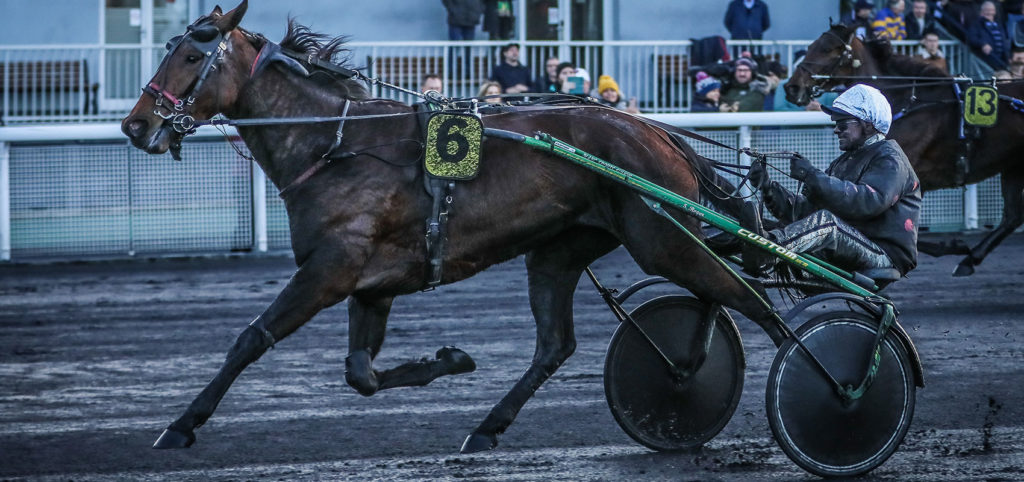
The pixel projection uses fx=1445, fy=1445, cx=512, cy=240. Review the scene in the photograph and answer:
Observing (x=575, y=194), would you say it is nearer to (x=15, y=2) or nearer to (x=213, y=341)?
(x=213, y=341)

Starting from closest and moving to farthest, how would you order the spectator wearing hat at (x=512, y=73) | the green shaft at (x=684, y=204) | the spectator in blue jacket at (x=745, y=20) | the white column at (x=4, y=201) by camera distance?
the green shaft at (x=684, y=204) < the white column at (x=4, y=201) < the spectator wearing hat at (x=512, y=73) < the spectator in blue jacket at (x=745, y=20)

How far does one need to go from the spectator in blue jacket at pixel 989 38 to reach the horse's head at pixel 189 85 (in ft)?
37.9

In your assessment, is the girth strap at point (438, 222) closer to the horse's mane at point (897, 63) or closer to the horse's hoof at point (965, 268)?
the horse's mane at point (897, 63)

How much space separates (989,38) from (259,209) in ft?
26.6

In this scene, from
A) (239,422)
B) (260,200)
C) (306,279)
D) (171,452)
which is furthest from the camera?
(260,200)

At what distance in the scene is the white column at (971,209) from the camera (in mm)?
14148

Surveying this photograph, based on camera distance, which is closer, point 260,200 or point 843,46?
point 843,46

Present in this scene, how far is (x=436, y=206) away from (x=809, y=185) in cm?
150

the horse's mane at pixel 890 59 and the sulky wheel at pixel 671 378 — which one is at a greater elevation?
the horse's mane at pixel 890 59

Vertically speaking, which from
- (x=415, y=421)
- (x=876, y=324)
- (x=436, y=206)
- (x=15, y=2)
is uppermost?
(x=15, y=2)

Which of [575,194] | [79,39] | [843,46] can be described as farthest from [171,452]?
[79,39]

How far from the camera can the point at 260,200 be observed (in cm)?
1341

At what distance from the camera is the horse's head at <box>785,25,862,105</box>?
11086mm

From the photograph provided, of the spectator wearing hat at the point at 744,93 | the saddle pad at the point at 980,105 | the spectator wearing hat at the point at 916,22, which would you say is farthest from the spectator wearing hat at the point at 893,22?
the saddle pad at the point at 980,105
